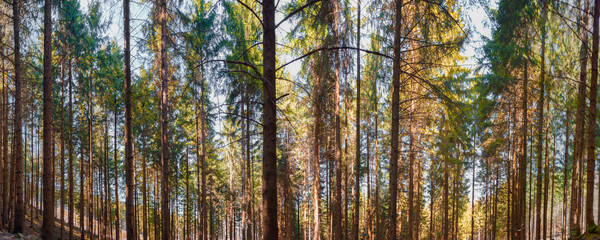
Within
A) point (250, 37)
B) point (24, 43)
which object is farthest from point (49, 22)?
point (250, 37)

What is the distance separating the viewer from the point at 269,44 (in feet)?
14.6

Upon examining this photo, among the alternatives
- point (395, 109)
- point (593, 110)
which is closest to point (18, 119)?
point (395, 109)

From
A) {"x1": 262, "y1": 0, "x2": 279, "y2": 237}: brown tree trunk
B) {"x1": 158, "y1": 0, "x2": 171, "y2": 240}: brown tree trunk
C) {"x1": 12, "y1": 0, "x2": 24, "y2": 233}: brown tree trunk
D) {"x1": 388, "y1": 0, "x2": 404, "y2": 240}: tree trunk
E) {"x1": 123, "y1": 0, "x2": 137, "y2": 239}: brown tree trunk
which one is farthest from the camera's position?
{"x1": 12, "y1": 0, "x2": 24, "y2": 233}: brown tree trunk

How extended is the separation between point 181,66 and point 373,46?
7.89 metres

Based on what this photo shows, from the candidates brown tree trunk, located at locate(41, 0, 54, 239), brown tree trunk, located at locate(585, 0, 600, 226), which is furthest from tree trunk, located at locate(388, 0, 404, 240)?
brown tree trunk, located at locate(41, 0, 54, 239)

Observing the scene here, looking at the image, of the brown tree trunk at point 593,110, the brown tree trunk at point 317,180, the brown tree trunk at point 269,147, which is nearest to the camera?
the brown tree trunk at point 269,147

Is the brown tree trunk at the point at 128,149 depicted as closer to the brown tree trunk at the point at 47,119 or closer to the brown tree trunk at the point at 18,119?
the brown tree trunk at the point at 47,119

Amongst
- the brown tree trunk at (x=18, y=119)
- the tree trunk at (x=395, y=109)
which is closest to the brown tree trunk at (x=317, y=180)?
the tree trunk at (x=395, y=109)

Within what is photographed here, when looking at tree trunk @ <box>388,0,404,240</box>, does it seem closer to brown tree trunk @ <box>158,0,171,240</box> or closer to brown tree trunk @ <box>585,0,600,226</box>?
brown tree trunk @ <box>585,0,600,226</box>

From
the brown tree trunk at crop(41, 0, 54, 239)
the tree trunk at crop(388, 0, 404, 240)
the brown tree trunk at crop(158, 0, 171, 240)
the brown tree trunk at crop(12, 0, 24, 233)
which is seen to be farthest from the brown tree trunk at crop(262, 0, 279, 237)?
the brown tree trunk at crop(12, 0, 24, 233)

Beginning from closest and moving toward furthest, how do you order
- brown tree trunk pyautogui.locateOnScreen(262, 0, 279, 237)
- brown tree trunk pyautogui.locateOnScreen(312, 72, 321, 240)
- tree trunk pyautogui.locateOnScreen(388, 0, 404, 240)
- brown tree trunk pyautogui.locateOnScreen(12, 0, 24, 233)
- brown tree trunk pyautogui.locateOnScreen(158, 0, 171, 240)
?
brown tree trunk pyautogui.locateOnScreen(262, 0, 279, 237), tree trunk pyautogui.locateOnScreen(388, 0, 404, 240), brown tree trunk pyautogui.locateOnScreen(158, 0, 171, 240), brown tree trunk pyautogui.locateOnScreen(12, 0, 24, 233), brown tree trunk pyautogui.locateOnScreen(312, 72, 321, 240)

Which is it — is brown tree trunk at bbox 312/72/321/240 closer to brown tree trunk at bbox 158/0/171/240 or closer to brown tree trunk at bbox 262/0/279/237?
brown tree trunk at bbox 158/0/171/240

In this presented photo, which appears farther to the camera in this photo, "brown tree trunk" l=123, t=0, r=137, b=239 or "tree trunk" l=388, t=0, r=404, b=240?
"brown tree trunk" l=123, t=0, r=137, b=239

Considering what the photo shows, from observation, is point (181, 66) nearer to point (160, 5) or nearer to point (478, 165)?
point (160, 5)
